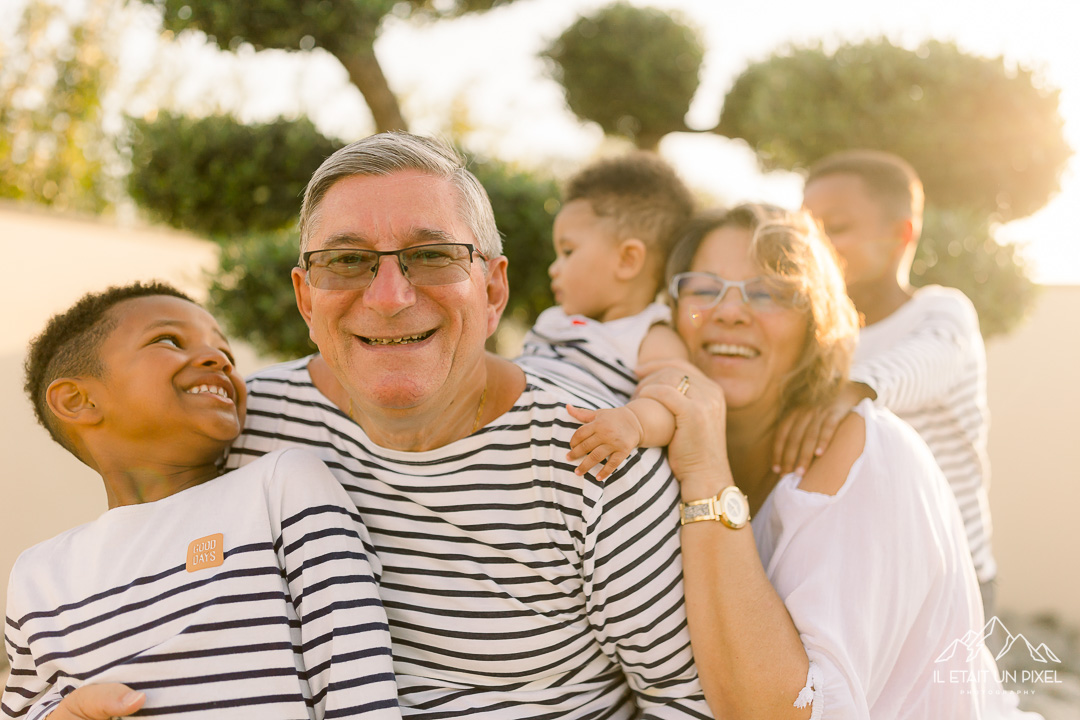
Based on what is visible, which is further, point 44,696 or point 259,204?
point 259,204

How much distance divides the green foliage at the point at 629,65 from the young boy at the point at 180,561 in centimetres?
532

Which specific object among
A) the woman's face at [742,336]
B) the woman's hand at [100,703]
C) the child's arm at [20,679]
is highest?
the woman's face at [742,336]

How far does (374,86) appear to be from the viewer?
4.89 meters

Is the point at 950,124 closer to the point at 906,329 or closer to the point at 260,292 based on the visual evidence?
the point at 906,329

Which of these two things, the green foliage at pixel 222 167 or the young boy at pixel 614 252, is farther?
the green foliage at pixel 222 167

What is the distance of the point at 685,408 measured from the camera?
2117mm

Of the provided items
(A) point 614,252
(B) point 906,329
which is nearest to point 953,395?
(B) point 906,329

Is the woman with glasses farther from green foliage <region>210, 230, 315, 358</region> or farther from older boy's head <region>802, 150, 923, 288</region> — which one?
green foliage <region>210, 230, 315, 358</region>

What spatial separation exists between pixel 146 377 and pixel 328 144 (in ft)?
9.83

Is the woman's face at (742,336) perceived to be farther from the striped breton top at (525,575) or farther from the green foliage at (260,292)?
the green foliage at (260,292)

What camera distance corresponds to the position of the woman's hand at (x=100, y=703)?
5.85 feet

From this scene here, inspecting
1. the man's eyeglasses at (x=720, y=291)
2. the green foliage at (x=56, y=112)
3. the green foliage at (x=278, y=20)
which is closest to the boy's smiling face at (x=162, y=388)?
the man's eyeglasses at (x=720, y=291)

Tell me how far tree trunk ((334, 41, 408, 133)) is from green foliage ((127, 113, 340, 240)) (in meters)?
0.43

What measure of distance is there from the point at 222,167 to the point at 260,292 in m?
1.01
